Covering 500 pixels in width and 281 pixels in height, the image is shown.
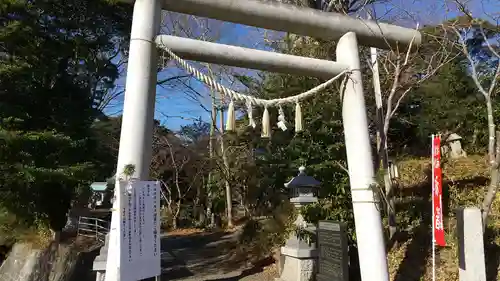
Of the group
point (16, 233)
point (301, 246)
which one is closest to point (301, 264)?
point (301, 246)

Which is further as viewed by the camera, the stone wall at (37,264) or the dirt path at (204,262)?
the dirt path at (204,262)

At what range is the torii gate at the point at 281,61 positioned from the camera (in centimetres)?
458

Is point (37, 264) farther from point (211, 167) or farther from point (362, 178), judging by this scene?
point (211, 167)

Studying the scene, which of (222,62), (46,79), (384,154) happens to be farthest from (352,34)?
(46,79)

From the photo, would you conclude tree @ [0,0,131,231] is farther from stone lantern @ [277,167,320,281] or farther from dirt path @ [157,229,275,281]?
stone lantern @ [277,167,320,281]

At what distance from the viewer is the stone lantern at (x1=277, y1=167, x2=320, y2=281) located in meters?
7.29

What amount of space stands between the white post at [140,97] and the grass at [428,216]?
4596 millimetres

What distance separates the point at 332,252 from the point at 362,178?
1493 millimetres

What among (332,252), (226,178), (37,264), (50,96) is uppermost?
(50,96)

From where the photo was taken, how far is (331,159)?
9438 millimetres

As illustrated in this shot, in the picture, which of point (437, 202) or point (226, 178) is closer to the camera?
point (437, 202)

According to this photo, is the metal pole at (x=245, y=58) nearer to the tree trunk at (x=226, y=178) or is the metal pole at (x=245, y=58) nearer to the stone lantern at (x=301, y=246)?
the stone lantern at (x=301, y=246)

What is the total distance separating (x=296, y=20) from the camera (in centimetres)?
543

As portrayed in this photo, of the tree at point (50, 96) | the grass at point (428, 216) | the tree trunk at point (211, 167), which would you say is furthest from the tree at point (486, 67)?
the tree trunk at point (211, 167)
